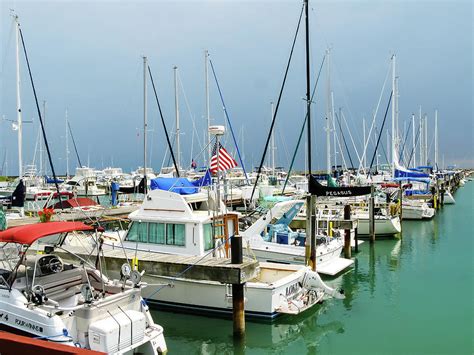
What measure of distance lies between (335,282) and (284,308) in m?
5.56

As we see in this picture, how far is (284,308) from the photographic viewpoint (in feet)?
40.2

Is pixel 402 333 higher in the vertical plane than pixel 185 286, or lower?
lower

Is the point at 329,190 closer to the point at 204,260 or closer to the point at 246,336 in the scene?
the point at 204,260

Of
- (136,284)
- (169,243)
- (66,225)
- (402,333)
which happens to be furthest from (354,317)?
(66,225)

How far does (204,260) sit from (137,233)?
3521 millimetres

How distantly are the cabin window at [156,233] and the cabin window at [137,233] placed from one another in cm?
19

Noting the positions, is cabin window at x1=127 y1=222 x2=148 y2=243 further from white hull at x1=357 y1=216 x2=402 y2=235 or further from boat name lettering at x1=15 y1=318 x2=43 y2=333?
white hull at x1=357 y1=216 x2=402 y2=235

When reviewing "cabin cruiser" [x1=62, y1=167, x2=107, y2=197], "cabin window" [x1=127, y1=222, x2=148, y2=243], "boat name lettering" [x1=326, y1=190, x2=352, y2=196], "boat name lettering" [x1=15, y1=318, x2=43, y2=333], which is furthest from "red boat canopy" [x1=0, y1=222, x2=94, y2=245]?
"cabin cruiser" [x1=62, y1=167, x2=107, y2=197]

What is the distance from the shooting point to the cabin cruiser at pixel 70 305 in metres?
8.05

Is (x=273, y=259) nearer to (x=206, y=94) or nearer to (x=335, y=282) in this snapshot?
(x=335, y=282)

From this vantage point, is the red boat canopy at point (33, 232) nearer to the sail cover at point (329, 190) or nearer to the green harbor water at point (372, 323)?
the green harbor water at point (372, 323)

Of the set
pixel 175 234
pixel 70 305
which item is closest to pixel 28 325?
pixel 70 305

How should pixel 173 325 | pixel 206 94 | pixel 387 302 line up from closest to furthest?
pixel 173 325 < pixel 387 302 < pixel 206 94

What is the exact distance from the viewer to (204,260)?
11.7m
